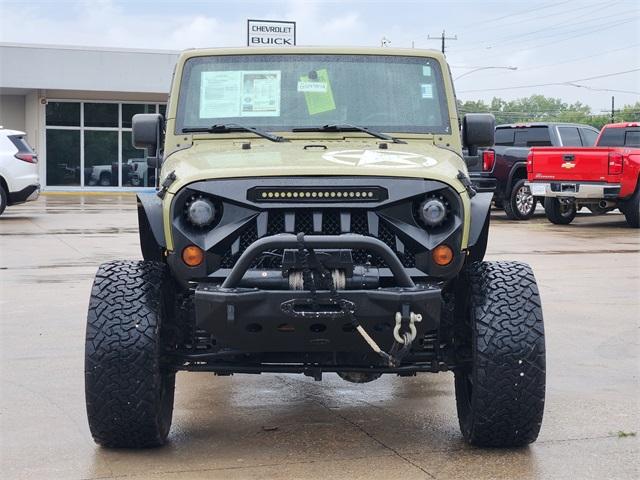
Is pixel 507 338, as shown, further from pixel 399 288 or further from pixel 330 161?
pixel 330 161

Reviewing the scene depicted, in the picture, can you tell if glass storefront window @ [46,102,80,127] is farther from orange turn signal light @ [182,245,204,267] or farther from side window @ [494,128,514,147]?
orange turn signal light @ [182,245,204,267]

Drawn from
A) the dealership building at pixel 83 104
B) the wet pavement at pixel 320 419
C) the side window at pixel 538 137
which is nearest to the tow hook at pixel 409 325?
the wet pavement at pixel 320 419

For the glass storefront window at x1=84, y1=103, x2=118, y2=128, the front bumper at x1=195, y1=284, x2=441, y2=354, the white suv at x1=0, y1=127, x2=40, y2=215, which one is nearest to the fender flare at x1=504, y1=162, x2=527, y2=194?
the white suv at x1=0, y1=127, x2=40, y2=215

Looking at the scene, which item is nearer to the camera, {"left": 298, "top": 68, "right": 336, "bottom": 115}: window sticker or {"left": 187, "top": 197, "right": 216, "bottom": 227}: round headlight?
{"left": 187, "top": 197, "right": 216, "bottom": 227}: round headlight

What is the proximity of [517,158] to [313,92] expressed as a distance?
52.3 ft

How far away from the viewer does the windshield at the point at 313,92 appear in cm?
637

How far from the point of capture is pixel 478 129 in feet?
21.9

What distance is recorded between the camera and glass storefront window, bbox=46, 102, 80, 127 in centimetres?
3659

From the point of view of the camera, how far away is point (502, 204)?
23.6 m

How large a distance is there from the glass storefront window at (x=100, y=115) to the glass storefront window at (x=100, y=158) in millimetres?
312

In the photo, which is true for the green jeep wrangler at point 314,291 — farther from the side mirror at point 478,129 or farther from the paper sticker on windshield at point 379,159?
the side mirror at point 478,129

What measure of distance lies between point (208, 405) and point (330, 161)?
1.84 m

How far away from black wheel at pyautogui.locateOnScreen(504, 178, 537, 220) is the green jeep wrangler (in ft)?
55.3

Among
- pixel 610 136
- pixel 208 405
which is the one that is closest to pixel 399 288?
pixel 208 405
